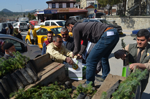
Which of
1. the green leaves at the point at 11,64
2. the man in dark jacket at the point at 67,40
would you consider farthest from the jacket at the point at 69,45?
the green leaves at the point at 11,64

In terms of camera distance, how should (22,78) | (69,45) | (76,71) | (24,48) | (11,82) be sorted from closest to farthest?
(11,82), (22,78), (76,71), (69,45), (24,48)

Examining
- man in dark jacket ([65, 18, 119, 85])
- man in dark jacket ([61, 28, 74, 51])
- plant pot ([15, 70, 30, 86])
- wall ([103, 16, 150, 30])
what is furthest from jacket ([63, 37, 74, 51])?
wall ([103, 16, 150, 30])

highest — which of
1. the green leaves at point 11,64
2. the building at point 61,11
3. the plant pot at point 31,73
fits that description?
the building at point 61,11

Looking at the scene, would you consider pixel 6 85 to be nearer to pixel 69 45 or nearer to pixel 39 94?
pixel 39 94

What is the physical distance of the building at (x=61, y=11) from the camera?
3850 centimetres

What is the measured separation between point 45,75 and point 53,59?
0.80 meters

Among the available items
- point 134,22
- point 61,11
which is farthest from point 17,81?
point 61,11

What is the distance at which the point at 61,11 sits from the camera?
38.8 metres

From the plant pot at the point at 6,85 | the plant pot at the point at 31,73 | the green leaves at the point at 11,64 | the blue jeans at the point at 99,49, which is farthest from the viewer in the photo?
the blue jeans at the point at 99,49

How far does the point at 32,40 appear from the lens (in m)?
9.80

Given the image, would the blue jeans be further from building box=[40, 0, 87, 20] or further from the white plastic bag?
building box=[40, 0, 87, 20]

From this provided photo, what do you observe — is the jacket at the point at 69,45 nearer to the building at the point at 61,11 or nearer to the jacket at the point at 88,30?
the jacket at the point at 88,30

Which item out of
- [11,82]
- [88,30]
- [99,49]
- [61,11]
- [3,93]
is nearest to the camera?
[3,93]

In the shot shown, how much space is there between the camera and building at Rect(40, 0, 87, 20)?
126 ft
